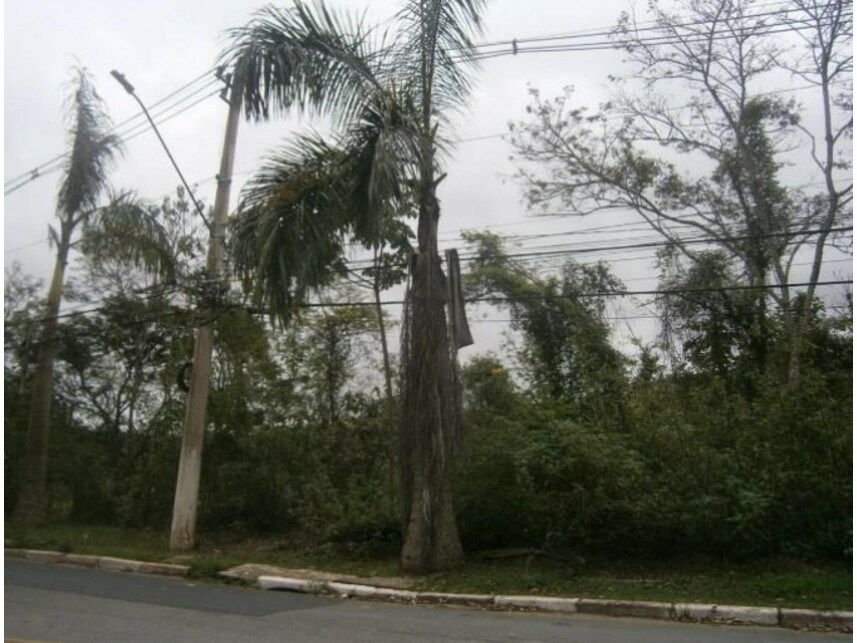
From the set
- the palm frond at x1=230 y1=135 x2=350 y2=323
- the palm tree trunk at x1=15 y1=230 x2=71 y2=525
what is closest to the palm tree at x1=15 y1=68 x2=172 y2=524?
the palm tree trunk at x1=15 y1=230 x2=71 y2=525

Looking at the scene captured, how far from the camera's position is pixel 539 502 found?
12.6m

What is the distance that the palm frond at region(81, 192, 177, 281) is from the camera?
55.9ft

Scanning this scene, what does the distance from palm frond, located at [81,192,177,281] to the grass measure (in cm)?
553

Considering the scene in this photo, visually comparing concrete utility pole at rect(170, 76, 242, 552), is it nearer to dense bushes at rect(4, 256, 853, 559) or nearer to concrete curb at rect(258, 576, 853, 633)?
dense bushes at rect(4, 256, 853, 559)

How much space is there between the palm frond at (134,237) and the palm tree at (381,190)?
5.86m

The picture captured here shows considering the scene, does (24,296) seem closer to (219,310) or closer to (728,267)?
(219,310)

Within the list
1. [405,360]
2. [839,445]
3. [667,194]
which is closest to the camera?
[839,445]

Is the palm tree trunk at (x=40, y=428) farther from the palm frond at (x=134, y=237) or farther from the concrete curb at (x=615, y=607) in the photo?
the concrete curb at (x=615, y=607)

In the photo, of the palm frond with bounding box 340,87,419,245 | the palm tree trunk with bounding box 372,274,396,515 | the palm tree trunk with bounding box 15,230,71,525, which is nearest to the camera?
the palm frond with bounding box 340,87,419,245

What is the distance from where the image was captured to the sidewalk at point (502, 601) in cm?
911

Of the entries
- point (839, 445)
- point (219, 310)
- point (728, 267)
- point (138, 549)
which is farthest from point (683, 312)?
point (138, 549)

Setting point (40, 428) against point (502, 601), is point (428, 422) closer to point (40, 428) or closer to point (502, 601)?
point (502, 601)

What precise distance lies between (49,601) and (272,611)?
259 cm

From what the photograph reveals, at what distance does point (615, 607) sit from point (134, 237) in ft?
38.3
